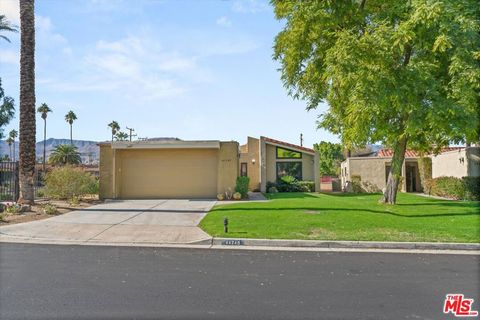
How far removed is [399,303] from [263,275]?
7.33ft

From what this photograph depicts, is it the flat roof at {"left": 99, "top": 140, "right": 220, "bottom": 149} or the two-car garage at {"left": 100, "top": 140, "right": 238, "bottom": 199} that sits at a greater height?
the flat roof at {"left": 99, "top": 140, "right": 220, "bottom": 149}

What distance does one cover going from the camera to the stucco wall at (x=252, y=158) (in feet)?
87.5

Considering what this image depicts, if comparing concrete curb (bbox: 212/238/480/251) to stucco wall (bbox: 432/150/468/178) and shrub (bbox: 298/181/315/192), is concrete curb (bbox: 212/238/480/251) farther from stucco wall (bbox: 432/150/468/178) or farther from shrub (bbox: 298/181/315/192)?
shrub (bbox: 298/181/315/192)

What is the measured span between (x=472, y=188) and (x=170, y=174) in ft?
51.7

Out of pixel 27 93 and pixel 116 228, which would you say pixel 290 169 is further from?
pixel 116 228

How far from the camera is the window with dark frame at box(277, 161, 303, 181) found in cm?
2644

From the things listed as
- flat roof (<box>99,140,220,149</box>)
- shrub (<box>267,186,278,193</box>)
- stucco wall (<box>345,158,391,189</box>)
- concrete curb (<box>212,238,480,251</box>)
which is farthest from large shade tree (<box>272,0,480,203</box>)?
stucco wall (<box>345,158,391,189</box>)

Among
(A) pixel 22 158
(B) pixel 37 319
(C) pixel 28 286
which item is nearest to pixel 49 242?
(C) pixel 28 286

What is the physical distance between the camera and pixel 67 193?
17875 mm

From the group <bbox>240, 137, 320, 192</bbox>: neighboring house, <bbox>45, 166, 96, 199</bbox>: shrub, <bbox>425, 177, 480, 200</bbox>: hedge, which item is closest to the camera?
<bbox>45, 166, 96, 199</bbox>: shrub

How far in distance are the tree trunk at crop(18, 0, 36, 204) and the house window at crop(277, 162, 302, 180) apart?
15.6 m

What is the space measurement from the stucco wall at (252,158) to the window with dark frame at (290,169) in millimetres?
1511

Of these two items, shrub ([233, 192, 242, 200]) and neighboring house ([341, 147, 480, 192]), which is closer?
shrub ([233, 192, 242, 200])

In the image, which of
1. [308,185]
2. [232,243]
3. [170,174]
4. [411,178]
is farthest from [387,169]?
[232,243]
